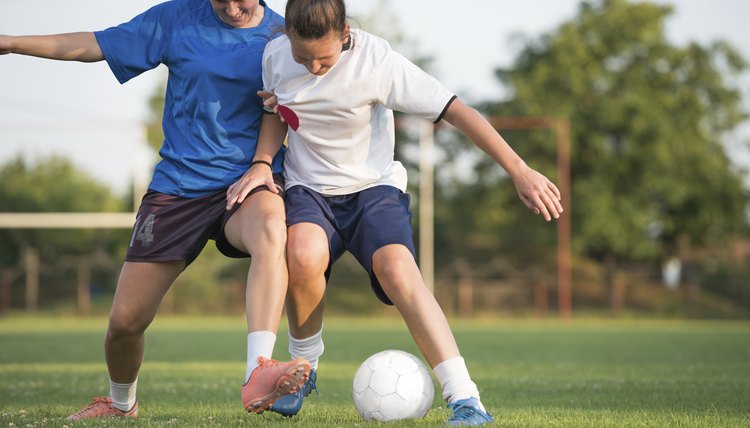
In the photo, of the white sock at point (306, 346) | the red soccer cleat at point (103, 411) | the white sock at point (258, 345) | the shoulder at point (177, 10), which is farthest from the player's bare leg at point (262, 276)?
the red soccer cleat at point (103, 411)

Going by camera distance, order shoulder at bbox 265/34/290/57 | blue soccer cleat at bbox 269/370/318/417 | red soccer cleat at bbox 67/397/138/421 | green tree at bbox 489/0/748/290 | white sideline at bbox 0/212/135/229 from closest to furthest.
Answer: blue soccer cleat at bbox 269/370/318/417, shoulder at bbox 265/34/290/57, red soccer cleat at bbox 67/397/138/421, white sideline at bbox 0/212/135/229, green tree at bbox 489/0/748/290

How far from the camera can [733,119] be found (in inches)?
1352

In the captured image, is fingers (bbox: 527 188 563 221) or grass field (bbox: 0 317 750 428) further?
grass field (bbox: 0 317 750 428)

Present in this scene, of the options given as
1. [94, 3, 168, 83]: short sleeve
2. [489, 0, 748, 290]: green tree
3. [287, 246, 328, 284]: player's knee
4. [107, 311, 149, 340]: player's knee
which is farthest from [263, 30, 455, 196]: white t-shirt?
[489, 0, 748, 290]: green tree

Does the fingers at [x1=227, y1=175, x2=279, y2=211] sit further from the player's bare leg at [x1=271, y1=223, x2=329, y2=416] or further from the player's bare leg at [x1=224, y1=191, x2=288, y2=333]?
the player's bare leg at [x1=271, y1=223, x2=329, y2=416]

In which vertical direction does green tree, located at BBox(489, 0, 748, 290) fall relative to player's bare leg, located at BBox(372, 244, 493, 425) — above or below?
above

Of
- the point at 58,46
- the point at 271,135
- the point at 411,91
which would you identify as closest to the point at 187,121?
the point at 271,135

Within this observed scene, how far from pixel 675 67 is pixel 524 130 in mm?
7611

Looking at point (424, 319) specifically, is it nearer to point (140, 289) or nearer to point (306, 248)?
point (306, 248)

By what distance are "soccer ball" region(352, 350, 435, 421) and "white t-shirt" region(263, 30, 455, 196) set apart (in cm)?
78

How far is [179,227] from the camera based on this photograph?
4371mm

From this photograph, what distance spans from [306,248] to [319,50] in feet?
2.62

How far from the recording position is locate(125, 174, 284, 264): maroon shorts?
4.36 meters

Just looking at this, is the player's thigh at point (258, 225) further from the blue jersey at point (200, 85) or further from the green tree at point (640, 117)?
the green tree at point (640, 117)
